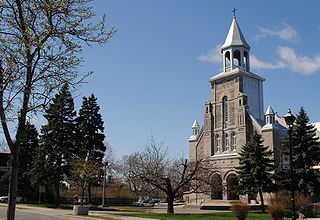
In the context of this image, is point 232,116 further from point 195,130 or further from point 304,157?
point 304,157

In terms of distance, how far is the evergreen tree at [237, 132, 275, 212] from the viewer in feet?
146

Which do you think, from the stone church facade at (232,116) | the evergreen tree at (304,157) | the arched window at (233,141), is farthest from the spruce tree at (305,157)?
the arched window at (233,141)

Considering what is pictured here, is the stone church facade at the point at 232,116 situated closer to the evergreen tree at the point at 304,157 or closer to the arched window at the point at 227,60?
the arched window at the point at 227,60

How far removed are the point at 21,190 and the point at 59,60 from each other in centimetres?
4725

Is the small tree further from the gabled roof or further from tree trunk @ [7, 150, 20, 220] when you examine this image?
tree trunk @ [7, 150, 20, 220]

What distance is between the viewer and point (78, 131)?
Result: 46500 mm

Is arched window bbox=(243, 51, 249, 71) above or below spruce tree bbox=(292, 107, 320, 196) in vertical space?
above

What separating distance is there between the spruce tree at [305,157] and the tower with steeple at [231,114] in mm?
11470

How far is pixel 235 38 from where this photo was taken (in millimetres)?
61938

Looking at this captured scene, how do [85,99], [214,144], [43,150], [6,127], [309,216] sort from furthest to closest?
[214,144] < [85,99] < [43,150] < [309,216] < [6,127]

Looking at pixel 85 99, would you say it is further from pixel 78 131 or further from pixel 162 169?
pixel 162 169

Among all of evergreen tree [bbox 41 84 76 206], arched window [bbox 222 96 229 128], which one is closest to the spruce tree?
arched window [bbox 222 96 229 128]

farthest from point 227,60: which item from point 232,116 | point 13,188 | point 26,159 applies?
point 13,188

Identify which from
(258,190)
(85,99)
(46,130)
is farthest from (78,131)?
(258,190)
